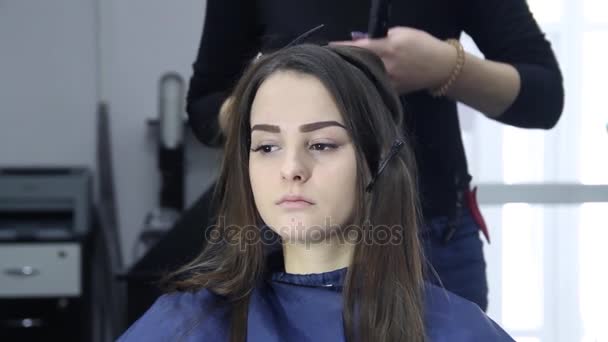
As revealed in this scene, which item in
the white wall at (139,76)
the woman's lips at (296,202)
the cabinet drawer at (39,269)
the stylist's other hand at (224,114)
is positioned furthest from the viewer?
the white wall at (139,76)

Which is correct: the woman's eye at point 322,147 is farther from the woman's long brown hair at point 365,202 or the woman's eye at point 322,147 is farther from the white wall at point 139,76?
the white wall at point 139,76

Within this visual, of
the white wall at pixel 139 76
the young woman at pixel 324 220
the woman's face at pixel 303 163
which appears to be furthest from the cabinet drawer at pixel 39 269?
the woman's face at pixel 303 163

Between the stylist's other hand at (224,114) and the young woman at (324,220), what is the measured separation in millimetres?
25

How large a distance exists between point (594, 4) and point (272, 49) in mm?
2282

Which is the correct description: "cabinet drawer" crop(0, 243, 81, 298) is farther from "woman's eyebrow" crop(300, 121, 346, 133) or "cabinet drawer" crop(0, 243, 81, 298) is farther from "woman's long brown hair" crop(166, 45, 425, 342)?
"woman's eyebrow" crop(300, 121, 346, 133)

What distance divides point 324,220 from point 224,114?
8.3 inches

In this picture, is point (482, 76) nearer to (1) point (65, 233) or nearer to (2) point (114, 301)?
(1) point (65, 233)

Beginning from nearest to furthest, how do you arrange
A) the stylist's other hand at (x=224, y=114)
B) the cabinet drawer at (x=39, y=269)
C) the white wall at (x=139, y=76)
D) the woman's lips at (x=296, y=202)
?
the woman's lips at (x=296, y=202) < the stylist's other hand at (x=224, y=114) < the cabinet drawer at (x=39, y=269) < the white wall at (x=139, y=76)

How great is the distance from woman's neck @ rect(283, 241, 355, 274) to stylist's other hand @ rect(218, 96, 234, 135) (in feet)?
0.55

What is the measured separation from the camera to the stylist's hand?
0.97 metres

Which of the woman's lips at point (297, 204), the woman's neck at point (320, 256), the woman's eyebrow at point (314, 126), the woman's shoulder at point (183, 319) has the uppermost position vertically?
the woman's eyebrow at point (314, 126)

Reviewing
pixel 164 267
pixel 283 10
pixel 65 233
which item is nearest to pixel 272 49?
pixel 283 10

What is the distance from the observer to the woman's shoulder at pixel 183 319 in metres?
0.94

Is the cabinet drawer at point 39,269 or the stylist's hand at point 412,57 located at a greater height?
the stylist's hand at point 412,57
